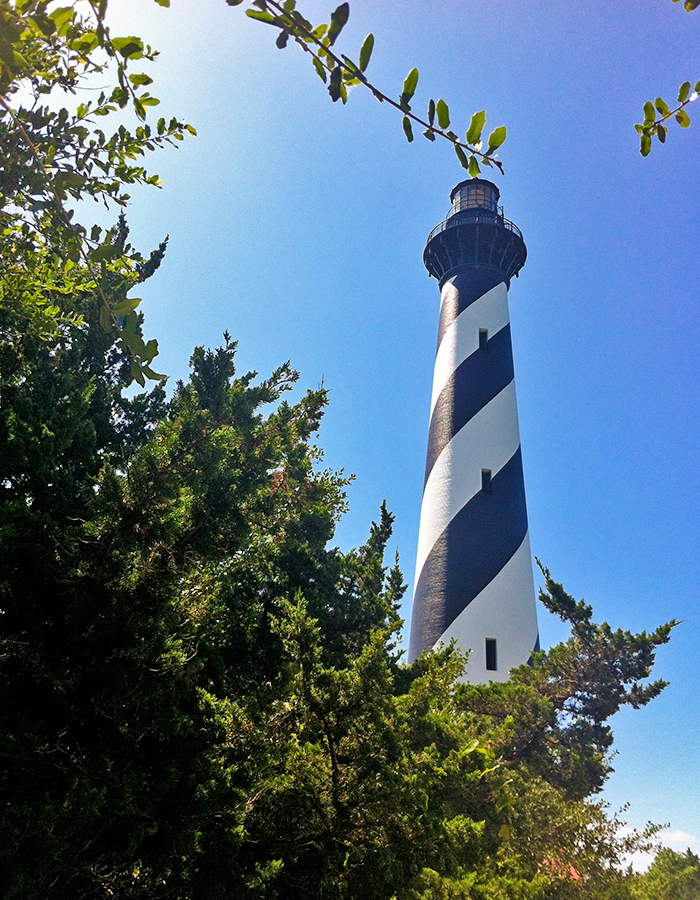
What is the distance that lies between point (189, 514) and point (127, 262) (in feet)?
11.9

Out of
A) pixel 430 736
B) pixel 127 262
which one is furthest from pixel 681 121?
pixel 430 736

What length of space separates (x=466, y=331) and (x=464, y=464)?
4.47 metres

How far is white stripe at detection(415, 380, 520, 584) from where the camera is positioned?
624 inches

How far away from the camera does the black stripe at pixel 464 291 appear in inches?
748

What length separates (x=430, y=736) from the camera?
691 cm

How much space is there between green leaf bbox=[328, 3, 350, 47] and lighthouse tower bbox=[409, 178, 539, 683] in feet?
39.2

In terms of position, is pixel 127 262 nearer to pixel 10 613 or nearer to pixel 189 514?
pixel 10 613

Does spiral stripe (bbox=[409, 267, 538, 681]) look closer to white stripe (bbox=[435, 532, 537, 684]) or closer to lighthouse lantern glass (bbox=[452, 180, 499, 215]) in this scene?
white stripe (bbox=[435, 532, 537, 684])

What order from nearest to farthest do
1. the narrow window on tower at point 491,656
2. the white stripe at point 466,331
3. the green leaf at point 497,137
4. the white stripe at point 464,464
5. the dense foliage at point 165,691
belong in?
the green leaf at point 497,137, the dense foliage at point 165,691, the narrow window on tower at point 491,656, the white stripe at point 464,464, the white stripe at point 466,331

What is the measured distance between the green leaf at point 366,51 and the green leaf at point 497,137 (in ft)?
1.51

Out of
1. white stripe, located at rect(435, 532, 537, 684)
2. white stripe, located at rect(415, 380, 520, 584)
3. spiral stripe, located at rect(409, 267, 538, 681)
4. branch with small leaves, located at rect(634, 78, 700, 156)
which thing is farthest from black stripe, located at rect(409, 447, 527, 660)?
branch with small leaves, located at rect(634, 78, 700, 156)

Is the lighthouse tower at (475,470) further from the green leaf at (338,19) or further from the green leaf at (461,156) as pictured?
the green leaf at (338,19)

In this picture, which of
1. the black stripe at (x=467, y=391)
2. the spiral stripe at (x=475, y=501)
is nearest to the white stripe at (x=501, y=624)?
the spiral stripe at (x=475, y=501)

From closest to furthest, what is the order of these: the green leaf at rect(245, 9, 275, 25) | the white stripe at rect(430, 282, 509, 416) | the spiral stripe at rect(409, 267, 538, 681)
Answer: the green leaf at rect(245, 9, 275, 25)
the spiral stripe at rect(409, 267, 538, 681)
the white stripe at rect(430, 282, 509, 416)
